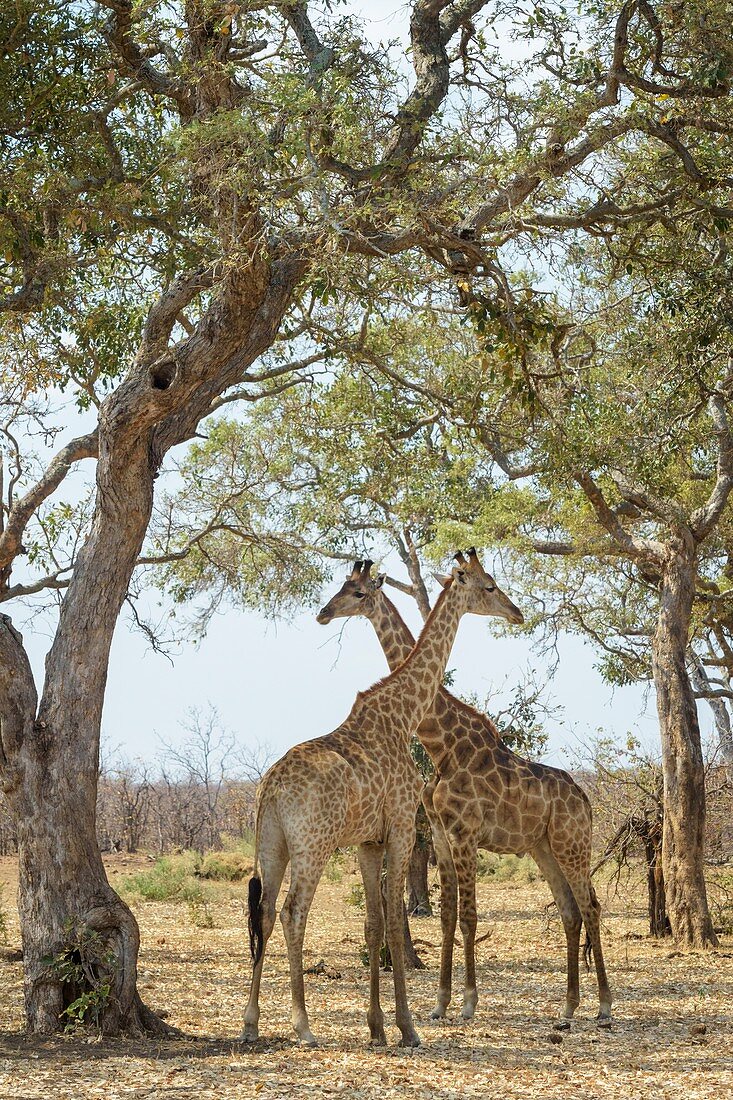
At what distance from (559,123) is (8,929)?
11.2 meters

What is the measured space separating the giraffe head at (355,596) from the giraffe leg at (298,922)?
8.08 ft

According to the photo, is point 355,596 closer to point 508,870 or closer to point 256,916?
point 256,916

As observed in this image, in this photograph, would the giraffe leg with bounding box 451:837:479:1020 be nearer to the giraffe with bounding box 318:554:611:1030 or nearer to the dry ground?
the giraffe with bounding box 318:554:611:1030

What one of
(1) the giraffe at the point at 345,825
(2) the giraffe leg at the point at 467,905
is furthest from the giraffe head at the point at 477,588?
(2) the giraffe leg at the point at 467,905

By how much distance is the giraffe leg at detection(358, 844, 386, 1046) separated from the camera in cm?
724

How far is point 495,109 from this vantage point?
30.5 ft

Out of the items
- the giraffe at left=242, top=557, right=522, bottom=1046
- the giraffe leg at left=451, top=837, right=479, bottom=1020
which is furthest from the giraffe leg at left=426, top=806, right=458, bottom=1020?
the giraffe at left=242, top=557, right=522, bottom=1046

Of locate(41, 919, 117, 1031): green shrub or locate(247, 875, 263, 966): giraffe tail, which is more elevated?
locate(247, 875, 263, 966): giraffe tail

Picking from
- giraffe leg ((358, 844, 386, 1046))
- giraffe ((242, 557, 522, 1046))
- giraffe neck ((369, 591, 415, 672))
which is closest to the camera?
giraffe ((242, 557, 522, 1046))

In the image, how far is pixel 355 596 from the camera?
368 inches

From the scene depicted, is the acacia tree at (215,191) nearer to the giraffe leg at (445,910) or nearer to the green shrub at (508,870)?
the giraffe leg at (445,910)

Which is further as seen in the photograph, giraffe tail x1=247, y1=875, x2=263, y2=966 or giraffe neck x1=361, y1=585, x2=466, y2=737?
giraffe neck x1=361, y1=585, x2=466, y2=737

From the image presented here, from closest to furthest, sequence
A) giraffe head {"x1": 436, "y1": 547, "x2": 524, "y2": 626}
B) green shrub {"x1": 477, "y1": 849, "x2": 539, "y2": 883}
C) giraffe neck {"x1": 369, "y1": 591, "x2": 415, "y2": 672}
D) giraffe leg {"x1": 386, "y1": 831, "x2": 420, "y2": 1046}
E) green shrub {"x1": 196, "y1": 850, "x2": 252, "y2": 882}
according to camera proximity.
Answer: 1. giraffe leg {"x1": 386, "y1": 831, "x2": 420, "y2": 1046}
2. giraffe head {"x1": 436, "y1": 547, "x2": 524, "y2": 626}
3. giraffe neck {"x1": 369, "y1": 591, "x2": 415, "y2": 672}
4. green shrub {"x1": 196, "y1": 850, "x2": 252, "y2": 882}
5. green shrub {"x1": 477, "y1": 849, "x2": 539, "y2": 883}

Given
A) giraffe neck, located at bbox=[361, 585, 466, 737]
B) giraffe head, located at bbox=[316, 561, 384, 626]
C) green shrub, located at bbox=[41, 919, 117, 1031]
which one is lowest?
green shrub, located at bbox=[41, 919, 117, 1031]
